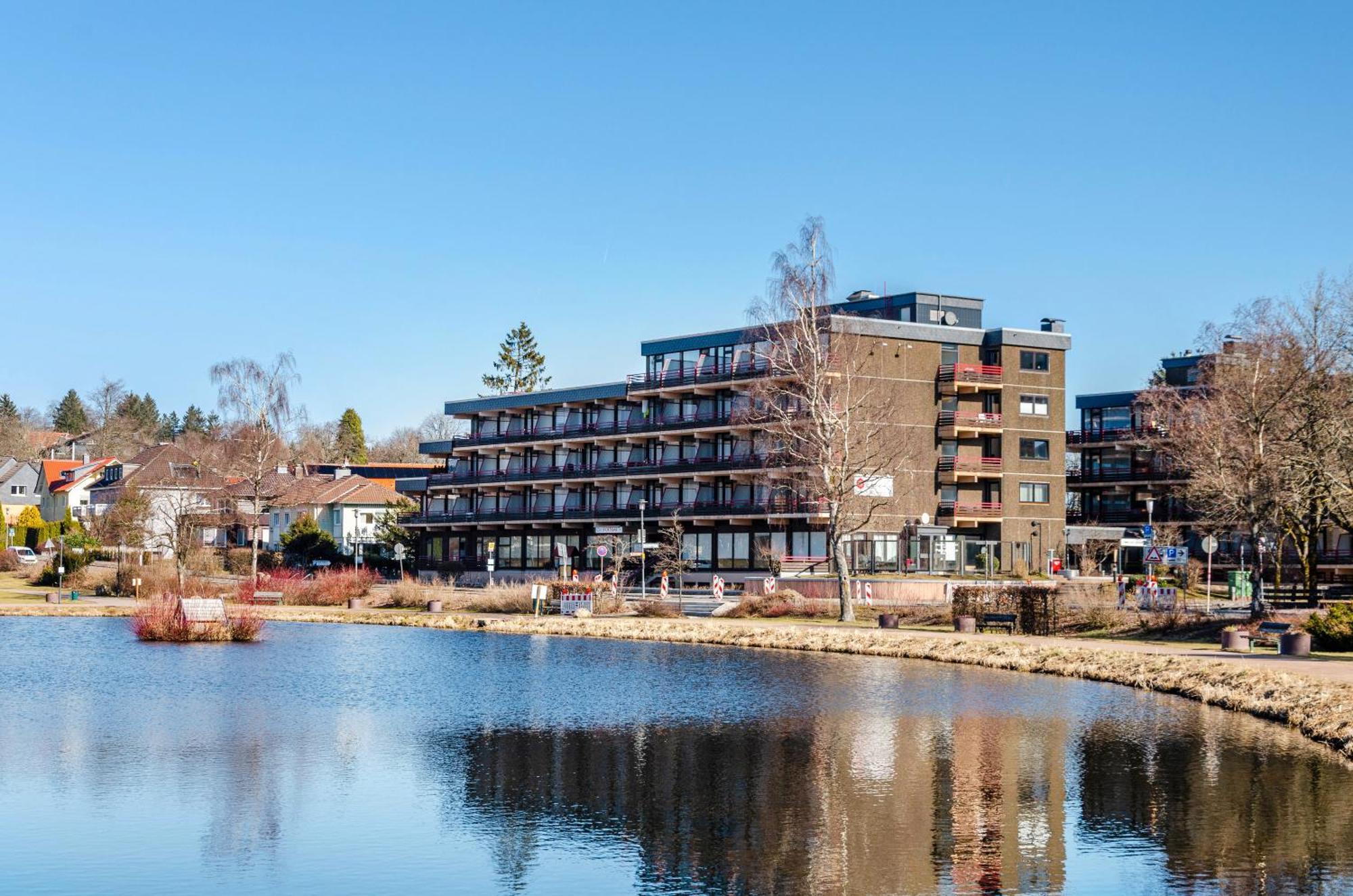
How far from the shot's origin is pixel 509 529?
108m

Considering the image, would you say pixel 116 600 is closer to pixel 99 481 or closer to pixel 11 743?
pixel 11 743

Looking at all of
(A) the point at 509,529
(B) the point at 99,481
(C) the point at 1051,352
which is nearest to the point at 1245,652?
(C) the point at 1051,352

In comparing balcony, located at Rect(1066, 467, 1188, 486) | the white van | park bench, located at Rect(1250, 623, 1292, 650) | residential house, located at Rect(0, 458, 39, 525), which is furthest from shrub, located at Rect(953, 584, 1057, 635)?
residential house, located at Rect(0, 458, 39, 525)

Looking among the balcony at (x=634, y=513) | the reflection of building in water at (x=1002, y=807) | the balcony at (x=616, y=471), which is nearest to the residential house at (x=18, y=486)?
the balcony at (x=634, y=513)

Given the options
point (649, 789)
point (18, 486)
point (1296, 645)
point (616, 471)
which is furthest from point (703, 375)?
point (18, 486)

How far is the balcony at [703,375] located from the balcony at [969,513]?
14029 millimetres

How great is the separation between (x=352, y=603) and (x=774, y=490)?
26.7 meters

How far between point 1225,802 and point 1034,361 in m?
72.6

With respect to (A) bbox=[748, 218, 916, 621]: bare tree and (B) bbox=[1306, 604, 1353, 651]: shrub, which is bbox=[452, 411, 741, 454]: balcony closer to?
(A) bbox=[748, 218, 916, 621]: bare tree

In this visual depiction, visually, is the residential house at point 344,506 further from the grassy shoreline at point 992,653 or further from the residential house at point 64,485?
the grassy shoreline at point 992,653

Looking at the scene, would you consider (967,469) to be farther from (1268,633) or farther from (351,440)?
(351,440)

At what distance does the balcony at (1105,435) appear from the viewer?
104 metres

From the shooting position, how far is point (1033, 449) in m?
90.9

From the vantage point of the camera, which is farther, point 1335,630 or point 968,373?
point 968,373
